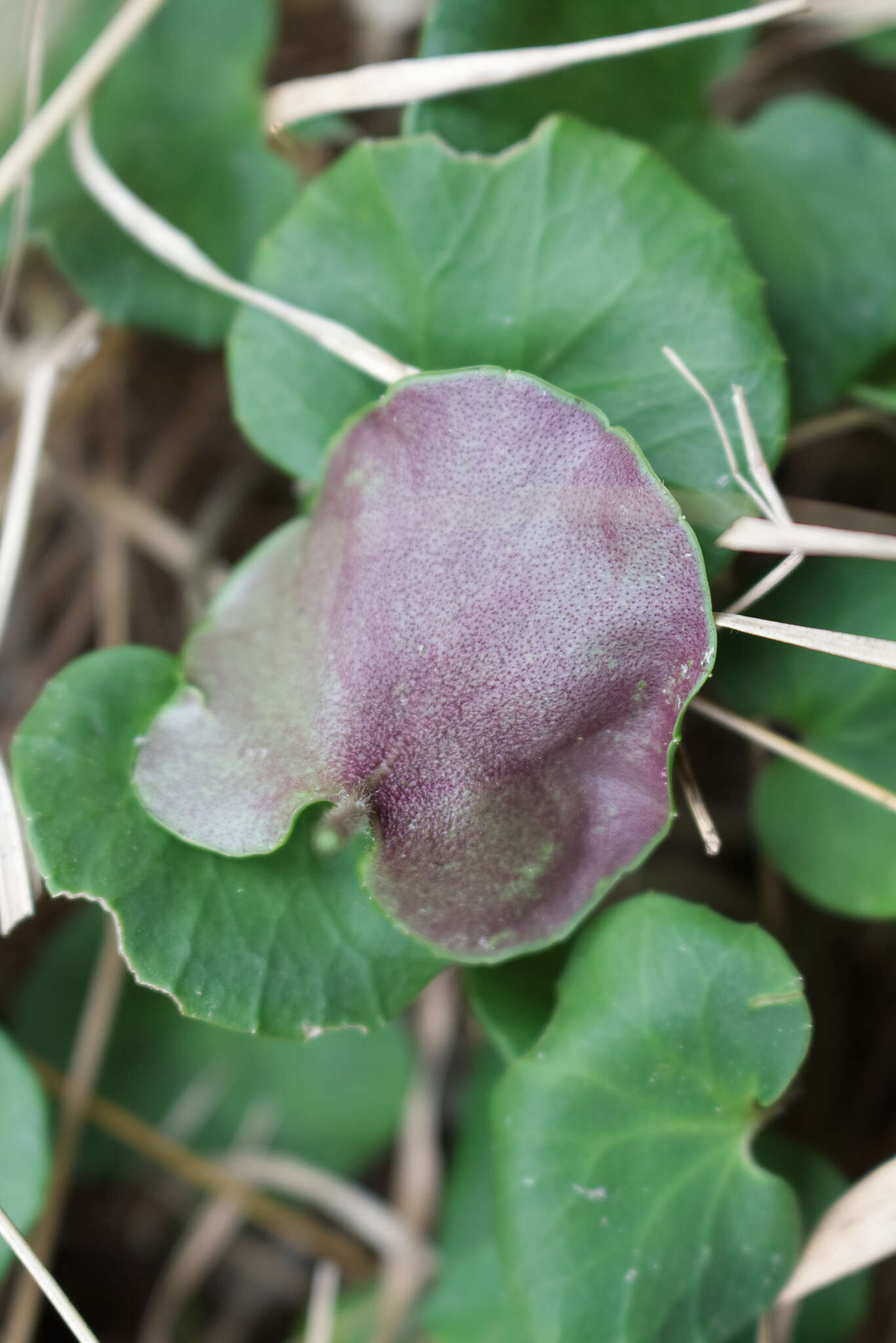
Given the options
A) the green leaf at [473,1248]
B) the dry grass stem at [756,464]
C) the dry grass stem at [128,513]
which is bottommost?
the green leaf at [473,1248]

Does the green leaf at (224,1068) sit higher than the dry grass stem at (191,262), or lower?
lower

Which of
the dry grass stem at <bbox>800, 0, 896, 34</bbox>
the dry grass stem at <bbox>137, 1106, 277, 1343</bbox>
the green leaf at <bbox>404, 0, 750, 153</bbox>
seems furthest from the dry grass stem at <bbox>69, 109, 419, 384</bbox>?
the dry grass stem at <bbox>137, 1106, 277, 1343</bbox>

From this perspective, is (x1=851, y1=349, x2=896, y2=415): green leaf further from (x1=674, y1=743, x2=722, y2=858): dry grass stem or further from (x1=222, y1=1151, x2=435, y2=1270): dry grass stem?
(x1=222, y1=1151, x2=435, y2=1270): dry grass stem

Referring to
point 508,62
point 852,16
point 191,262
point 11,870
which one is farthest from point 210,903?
point 852,16

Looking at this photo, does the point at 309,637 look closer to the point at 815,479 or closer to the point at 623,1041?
the point at 623,1041

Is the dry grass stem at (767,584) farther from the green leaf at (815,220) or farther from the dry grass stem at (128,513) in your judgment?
the dry grass stem at (128,513)

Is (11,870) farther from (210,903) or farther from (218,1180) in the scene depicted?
(218,1180)

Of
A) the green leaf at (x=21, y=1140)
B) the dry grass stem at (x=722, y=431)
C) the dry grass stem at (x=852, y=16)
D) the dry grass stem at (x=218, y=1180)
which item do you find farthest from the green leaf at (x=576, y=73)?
the dry grass stem at (x=218, y=1180)

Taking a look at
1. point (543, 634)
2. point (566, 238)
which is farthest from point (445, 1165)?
point (566, 238)
